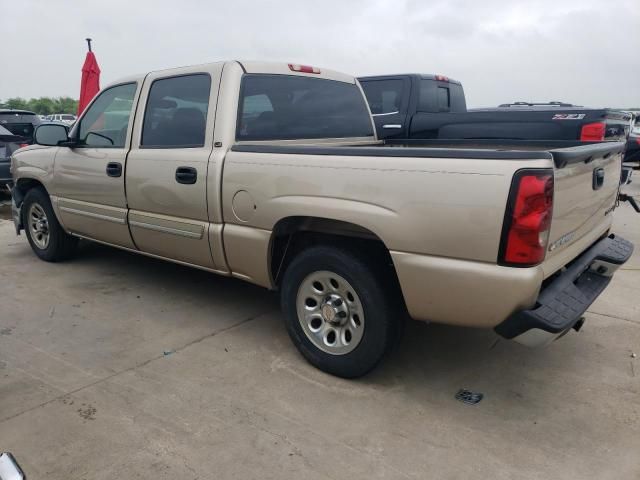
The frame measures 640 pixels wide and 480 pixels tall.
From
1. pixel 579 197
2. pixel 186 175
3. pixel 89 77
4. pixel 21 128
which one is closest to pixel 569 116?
pixel 579 197

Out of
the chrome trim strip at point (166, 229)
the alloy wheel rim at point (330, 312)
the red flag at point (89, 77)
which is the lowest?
the alloy wheel rim at point (330, 312)

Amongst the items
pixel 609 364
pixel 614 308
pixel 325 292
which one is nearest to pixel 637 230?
pixel 614 308

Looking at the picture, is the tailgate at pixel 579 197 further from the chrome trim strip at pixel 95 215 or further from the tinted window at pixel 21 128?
the tinted window at pixel 21 128

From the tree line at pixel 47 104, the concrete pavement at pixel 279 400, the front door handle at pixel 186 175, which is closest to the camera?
the concrete pavement at pixel 279 400

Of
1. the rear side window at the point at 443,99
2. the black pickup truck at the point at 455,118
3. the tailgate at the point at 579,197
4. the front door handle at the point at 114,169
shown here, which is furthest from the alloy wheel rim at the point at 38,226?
the rear side window at the point at 443,99

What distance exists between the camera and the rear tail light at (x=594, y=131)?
6.31 metres

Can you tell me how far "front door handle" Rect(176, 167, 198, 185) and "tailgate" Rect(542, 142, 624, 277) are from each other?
7.19 feet

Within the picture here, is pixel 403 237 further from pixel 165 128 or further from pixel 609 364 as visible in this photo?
pixel 165 128

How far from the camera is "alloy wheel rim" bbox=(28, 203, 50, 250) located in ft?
17.8

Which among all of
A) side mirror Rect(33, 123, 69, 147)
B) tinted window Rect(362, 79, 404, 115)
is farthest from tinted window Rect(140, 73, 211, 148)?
tinted window Rect(362, 79, 404, 115)

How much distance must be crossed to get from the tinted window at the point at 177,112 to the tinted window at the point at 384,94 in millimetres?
4054

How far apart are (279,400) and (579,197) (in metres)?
1.91

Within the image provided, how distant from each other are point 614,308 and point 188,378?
329 centimetres

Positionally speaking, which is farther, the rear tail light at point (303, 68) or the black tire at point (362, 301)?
the rear tail light at point (303, 68)
